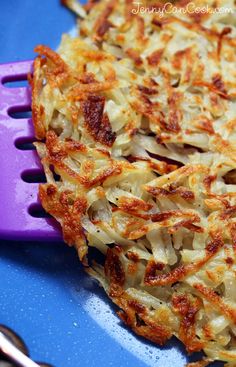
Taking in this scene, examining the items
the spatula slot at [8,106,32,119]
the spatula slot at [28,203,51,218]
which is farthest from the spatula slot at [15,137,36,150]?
the spatula slot at [28,203,51,218]

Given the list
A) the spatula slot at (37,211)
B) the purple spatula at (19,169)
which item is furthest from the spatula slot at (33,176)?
the spatula slot at (37,211)

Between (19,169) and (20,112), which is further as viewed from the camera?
(20,112)

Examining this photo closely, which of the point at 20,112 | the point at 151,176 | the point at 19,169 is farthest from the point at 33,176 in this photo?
the point at 151,176

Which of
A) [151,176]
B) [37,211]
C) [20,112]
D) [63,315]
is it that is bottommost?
[63,315]

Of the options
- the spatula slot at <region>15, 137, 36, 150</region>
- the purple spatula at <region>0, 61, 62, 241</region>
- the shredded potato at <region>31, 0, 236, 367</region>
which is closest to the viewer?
the shredded potato at <region>31, 0, 236, 367</region>

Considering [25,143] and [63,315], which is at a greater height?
[25,143]

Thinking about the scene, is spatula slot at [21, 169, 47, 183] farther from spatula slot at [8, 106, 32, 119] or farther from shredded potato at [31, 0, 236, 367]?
spatula slot at [8, 106, 32, 119]

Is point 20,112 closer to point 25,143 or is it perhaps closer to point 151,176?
point 25,143
